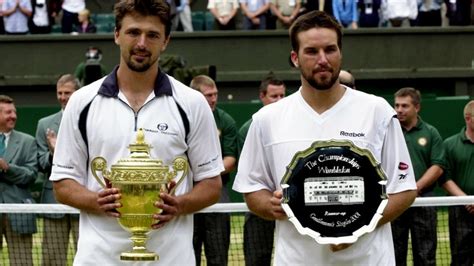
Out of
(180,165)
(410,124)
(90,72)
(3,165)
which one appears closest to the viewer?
(180,165)

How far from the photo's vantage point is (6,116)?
13758 mm

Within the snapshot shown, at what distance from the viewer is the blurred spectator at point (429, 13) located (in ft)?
88.9

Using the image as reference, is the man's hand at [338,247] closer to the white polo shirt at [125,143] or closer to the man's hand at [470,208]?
the white polo shirt at [125,143]

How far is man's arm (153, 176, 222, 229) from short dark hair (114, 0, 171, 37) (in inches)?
31.6

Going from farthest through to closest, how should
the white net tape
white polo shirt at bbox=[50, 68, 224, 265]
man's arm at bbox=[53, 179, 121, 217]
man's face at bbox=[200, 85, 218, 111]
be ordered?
man's face at bbox=[200, 85, 218, 111]
the white net tape
white polo shirt at bbox=[50, 68, 224, 265]
man's arm at bbox=[53, 179, 121, 217]

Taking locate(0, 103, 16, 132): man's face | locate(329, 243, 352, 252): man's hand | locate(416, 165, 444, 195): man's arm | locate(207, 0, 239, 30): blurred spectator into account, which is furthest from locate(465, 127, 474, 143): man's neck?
locate(207, 0, 239, 30): blurred spectator

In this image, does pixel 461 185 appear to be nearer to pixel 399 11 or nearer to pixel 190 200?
pixel 190 200

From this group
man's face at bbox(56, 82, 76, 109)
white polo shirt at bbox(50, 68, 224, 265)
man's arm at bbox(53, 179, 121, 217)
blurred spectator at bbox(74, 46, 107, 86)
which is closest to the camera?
man's arm at bbox(53, 179, 121, 217)

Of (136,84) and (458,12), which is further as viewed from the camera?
(458,12)

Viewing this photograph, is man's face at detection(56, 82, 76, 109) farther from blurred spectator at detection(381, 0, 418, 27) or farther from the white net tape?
blurred spectator at detection(381, 0, 418, 27)

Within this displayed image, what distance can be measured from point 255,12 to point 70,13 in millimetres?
3802

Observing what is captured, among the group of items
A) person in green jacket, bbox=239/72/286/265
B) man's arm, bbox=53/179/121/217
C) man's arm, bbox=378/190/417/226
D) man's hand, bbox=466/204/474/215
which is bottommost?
person in green jacket, bbox=239/72/286/265

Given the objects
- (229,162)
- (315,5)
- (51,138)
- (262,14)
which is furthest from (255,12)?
(51,138)

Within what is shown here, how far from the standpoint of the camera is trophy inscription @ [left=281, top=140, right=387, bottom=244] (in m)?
6.11
